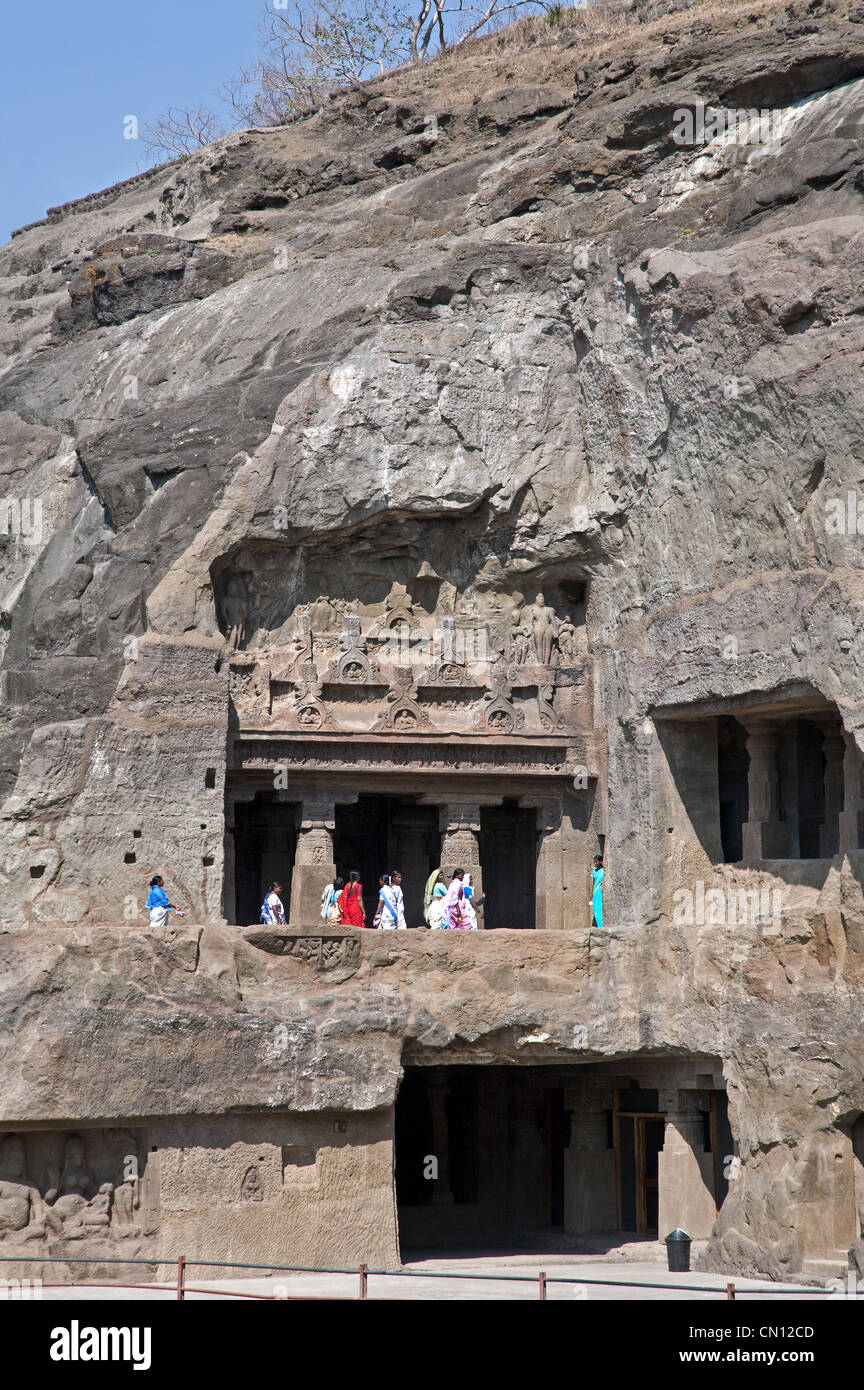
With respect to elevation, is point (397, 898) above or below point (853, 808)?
below

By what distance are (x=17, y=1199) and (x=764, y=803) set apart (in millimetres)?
10827

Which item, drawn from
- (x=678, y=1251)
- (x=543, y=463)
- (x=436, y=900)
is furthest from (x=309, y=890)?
(x=678, y=1251)

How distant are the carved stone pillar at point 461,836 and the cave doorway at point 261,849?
254cm

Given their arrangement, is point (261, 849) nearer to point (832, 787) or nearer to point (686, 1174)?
point (686, 1174)

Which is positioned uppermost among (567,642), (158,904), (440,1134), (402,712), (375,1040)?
(567,642)

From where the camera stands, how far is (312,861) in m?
24.7

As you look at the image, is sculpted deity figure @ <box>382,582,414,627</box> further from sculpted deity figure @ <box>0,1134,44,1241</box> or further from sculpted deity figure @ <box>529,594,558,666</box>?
sculpted deity figure @ <box>0,1134,44,1241</box>

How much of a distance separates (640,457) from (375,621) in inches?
183

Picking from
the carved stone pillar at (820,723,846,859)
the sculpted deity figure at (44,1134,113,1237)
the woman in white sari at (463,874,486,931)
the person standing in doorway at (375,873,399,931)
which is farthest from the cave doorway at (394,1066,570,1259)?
the sculpted deity figure at (44,1134,113,1237)

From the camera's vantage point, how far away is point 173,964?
68.3ft

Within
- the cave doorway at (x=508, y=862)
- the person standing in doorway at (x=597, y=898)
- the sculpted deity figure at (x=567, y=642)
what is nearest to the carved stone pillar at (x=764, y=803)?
the person standing in doorway at (x=597, y=898)

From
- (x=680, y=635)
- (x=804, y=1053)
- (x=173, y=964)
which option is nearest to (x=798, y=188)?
(x=680, y=635)

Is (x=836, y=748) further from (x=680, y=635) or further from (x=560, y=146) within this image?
(x=560, y=146)

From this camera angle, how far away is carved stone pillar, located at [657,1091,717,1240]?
895 inches
